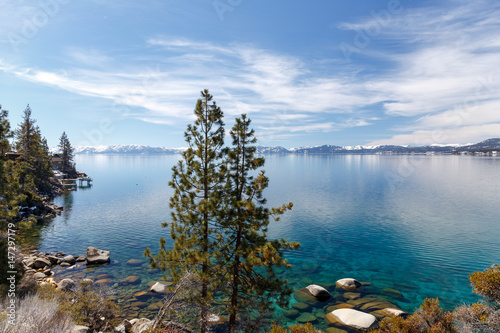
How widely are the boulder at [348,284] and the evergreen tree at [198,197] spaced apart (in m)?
19.4

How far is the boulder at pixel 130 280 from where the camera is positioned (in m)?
30.8

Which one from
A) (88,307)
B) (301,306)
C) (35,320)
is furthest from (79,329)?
(301,306)

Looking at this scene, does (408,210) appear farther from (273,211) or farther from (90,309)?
(90,309)

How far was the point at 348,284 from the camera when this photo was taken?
30141mm

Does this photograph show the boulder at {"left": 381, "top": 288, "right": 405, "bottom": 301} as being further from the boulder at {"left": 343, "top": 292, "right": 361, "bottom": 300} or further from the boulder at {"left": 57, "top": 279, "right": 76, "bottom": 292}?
the boulder at {"left": 57, "top": 279, "right": 76, "bottom": 292}

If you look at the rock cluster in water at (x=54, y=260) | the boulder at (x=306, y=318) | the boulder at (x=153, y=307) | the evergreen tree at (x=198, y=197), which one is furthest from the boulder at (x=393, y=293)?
the rock cluster in water at (x=54, y=260)

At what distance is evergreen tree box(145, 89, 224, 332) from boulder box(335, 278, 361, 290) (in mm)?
19388

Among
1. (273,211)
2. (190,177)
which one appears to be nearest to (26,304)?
(190,177)

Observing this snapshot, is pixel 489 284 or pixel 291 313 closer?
pixel 489 284

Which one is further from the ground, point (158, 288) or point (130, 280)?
point (158, 288)

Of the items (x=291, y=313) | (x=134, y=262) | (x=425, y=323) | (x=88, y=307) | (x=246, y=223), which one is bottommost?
(x=291, y=313)

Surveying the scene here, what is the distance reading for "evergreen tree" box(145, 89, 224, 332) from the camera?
16812mm

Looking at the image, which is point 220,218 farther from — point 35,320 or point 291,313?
point 291,313

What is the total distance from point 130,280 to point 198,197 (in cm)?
2174
